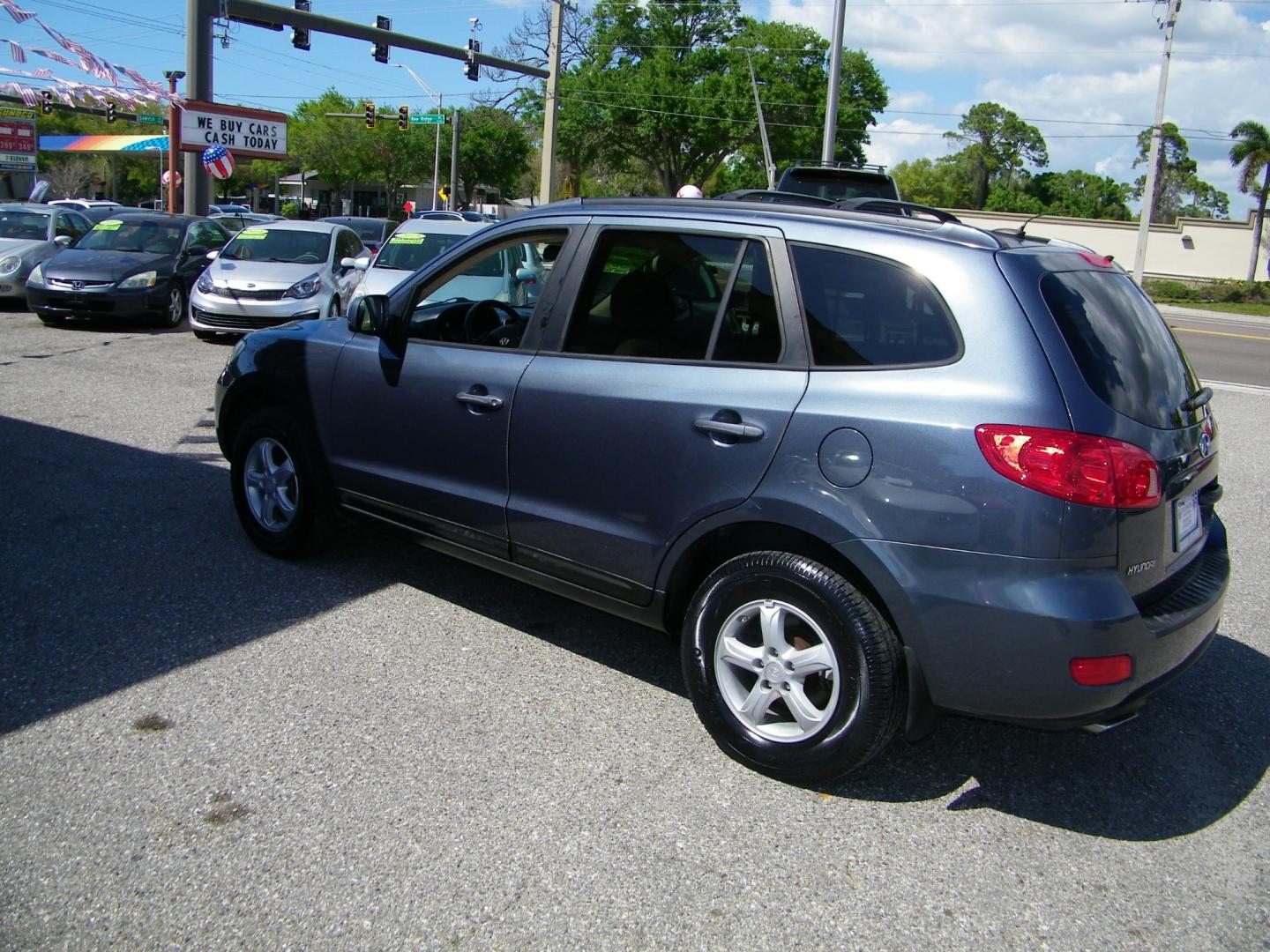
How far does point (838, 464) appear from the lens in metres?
3.30

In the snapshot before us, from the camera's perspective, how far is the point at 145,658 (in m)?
4.25

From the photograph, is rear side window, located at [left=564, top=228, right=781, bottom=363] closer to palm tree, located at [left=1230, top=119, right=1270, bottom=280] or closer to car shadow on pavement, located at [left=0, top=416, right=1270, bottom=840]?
car shadow on pavement, located at [left=0, top=416, right=1270, bottom=840]

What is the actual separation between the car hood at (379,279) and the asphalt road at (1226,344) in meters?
9.09

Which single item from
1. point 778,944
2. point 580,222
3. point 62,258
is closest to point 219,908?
point 778,944

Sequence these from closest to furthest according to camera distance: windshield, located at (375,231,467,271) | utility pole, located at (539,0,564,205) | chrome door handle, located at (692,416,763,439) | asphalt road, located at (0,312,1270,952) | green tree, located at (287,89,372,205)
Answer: asphalt road, located at (0,312,1270,952)
chrome door handle, located at (692,416,763,439)
windshield, located at (375,231,467,271)
utility pole, located at (539,0,564,205)
green tree, located at (287,89,372,205)

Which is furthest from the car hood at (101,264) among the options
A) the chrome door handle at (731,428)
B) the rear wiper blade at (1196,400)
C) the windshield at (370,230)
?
the rear wiper blade at (1196,400)

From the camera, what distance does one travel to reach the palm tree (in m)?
51.6

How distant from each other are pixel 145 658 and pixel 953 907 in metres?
3.08

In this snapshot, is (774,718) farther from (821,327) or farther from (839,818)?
(821,327)

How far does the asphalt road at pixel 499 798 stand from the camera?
2.85 metres

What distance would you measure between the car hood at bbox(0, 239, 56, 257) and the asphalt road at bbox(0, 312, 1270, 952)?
1293 centimetres

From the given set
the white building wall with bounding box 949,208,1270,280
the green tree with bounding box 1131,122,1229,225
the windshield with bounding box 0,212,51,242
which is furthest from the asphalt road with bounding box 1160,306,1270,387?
the green tree with bounding box 1131,122,1229,225

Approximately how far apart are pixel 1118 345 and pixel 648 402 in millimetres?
1503

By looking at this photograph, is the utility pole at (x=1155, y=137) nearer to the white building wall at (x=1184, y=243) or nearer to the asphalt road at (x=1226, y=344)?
the asphalt road at (x=1226, y=344)
